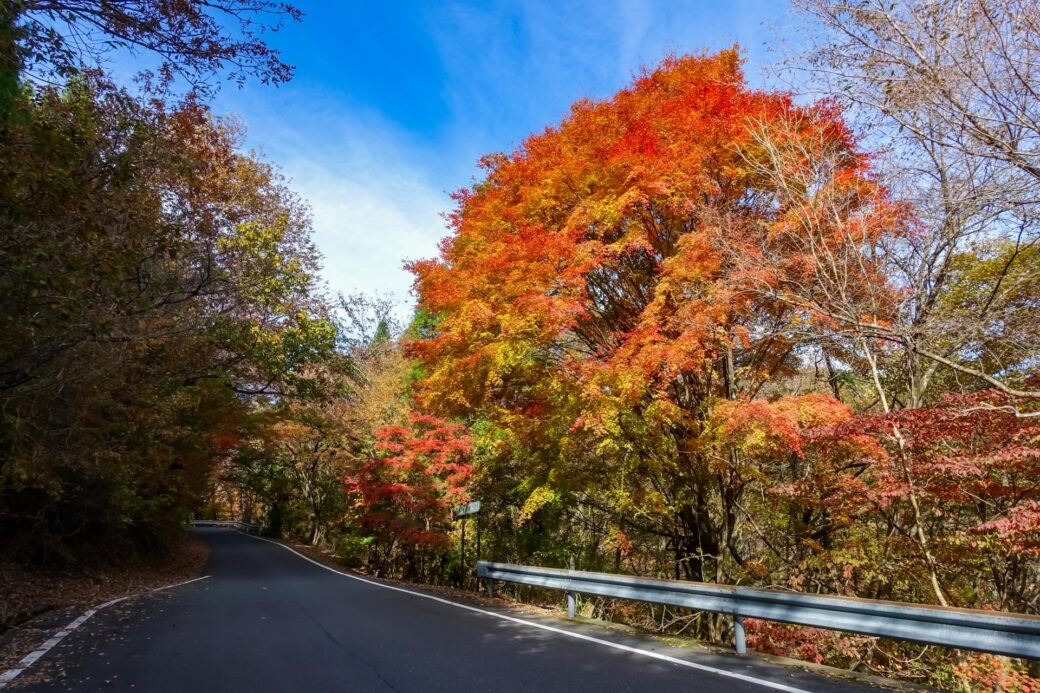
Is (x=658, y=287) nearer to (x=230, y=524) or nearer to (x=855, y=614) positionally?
(x=855, y=614)

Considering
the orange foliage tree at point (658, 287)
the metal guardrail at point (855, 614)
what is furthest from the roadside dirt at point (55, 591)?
the orange foliage tree at point (658, 287)

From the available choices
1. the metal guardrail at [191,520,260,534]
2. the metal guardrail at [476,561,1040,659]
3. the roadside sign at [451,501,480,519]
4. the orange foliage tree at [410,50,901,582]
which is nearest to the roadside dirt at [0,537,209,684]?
the roadside sign at [451,501,480,519]

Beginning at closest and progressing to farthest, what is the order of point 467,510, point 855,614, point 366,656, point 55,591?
point 855,614
point 366,656
point 55,591
point 467,510

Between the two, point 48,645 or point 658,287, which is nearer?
point 48,645

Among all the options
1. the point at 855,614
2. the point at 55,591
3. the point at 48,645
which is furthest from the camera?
the point at 55,591

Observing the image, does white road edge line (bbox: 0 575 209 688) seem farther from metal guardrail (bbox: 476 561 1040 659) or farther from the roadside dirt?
metal guardrail (bbox: 476 561 1040 659)

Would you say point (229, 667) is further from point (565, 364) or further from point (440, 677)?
point (565, 364)

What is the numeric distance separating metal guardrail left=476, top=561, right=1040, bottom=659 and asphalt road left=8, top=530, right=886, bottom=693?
1.52ft

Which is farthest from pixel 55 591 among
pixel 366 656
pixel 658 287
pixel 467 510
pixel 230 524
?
pixel 230 524

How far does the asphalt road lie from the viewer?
5078mm

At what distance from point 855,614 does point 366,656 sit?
445 cm

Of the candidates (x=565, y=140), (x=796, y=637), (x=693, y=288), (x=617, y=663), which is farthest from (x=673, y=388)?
(x=617, y=663)

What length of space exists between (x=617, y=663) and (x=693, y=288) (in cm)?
652

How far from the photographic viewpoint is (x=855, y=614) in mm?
5211
